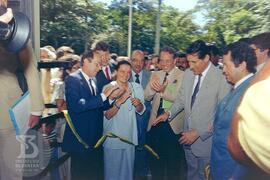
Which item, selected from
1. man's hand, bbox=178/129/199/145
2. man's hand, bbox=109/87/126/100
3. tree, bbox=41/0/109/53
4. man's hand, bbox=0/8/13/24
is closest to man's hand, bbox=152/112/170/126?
man's hand, bbox=178/129/199/145

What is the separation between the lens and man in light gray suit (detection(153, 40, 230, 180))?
2.99m

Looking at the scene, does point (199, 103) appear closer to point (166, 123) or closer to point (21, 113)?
point (166, 123)

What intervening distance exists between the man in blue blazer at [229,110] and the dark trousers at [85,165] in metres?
1.24

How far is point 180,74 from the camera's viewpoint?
353 centimetres

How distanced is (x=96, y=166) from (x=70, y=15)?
52.2 inches

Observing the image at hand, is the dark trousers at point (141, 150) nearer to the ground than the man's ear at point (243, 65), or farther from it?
nearer to the ground

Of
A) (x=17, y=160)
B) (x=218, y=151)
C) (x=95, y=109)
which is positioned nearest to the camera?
(x=218, y=151)

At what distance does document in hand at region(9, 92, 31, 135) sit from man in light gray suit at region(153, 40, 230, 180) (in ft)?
4.53

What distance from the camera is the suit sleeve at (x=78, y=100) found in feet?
9.43

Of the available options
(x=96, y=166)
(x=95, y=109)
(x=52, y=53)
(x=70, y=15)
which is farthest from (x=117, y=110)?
(x=70, y=15)

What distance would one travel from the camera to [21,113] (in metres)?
2.06

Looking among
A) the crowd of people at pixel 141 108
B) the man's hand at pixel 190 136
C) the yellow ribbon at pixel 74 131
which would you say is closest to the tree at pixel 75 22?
the crowd of people at pixel 141 108

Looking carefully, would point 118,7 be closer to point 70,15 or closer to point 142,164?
point 70,15

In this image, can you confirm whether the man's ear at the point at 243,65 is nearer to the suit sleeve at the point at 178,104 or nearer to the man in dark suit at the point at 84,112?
the suit sleeve at the point at 178,104
